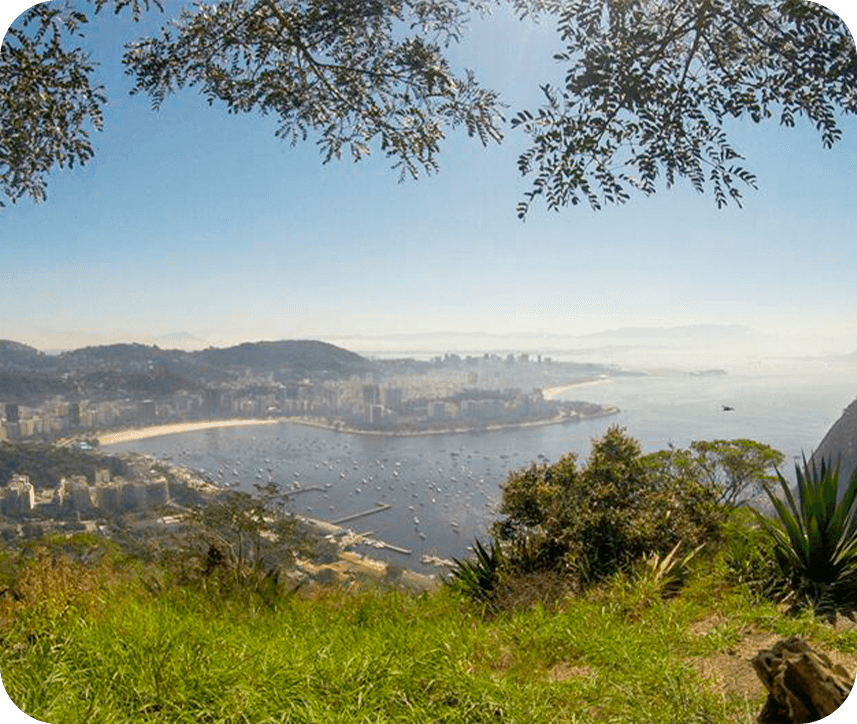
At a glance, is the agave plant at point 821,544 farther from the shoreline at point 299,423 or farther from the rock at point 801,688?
the shoreline at point 299,423

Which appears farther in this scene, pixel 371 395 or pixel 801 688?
pixel 371 395

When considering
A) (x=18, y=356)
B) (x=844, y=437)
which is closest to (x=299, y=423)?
(x=18, y=356)

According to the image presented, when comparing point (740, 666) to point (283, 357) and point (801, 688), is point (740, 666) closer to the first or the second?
point (801, 688)

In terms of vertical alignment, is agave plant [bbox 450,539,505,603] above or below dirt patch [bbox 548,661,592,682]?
below

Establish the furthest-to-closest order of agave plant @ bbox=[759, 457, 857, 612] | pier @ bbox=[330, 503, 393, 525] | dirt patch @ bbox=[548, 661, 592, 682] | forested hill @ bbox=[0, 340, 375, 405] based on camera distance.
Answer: pier @ bbox=[330, 503, 393, 525] < forested hill @ bbox=[0, 340, 375, 405] < agave plant @ bbox=[759, 457, 857, 612] < dirt patch @ bbox=[548, 661, 592, 682]

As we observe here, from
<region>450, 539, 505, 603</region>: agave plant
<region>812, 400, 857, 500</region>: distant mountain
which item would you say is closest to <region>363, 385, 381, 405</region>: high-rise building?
<region>450, 539, 505, 603</region>: agave plant

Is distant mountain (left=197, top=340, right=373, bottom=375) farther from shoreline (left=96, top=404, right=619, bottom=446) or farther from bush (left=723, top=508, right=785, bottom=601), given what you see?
bush (left=723, top=508, right=785, bottom=601)
